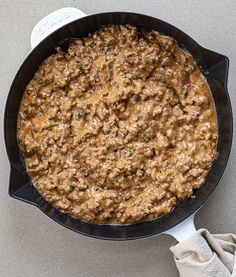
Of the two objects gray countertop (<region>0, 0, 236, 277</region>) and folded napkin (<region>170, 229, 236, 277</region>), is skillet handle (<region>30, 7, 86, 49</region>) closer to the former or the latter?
gray countertop (<region>0, 0, 236, 277</region>)

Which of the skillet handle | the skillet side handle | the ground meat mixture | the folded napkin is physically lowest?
the folded napkin

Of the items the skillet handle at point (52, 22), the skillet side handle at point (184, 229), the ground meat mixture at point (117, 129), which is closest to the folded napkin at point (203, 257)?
the skillet side handle at point (184, 229)

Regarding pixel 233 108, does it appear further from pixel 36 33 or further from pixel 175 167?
pixel 36 33

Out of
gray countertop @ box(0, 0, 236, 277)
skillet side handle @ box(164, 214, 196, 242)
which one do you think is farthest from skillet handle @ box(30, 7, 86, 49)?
skillet side handle @ box(164, 214, 196, 242)

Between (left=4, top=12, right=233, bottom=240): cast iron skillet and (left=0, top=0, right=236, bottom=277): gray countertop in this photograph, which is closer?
(left=4, top=12, right=233, bottom=240): cast iron skillet

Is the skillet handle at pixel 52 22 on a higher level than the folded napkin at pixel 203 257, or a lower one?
higher

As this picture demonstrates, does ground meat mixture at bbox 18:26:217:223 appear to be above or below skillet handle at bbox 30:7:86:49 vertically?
below

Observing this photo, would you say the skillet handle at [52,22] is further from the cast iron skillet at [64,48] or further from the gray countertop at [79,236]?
the gray countertop at [79,236]
